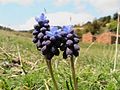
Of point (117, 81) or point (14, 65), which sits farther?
point (14, 65)

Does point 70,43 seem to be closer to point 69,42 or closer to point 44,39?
point 69,42

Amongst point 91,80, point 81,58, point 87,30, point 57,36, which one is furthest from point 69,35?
point 87,30

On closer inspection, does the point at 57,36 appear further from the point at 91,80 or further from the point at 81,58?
the point at 81,58

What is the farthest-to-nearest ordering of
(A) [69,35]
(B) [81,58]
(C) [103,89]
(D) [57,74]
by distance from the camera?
1. (B) [81,58]
2. (D) [57,74]
3. (C) [103,89]
4. (A) [69,35]

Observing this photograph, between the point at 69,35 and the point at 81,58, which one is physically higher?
the point at 69,35

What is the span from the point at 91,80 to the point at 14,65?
1326mm

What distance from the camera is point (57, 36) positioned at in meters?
2.71

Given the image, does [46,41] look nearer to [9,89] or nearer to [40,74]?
[9,89]

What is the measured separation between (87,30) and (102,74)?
2543 centimetres

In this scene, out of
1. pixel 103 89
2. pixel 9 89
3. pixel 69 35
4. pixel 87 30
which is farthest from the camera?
pixel 87 30

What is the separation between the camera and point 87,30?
2992 centimetres

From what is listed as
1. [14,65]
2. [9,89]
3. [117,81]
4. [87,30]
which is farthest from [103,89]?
[87,30]

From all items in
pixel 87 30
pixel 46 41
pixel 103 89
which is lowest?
pixel 87 30

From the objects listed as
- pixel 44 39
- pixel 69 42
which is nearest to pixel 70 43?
pixel 69 42
